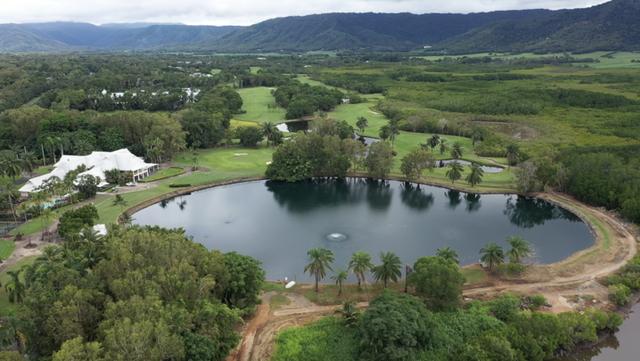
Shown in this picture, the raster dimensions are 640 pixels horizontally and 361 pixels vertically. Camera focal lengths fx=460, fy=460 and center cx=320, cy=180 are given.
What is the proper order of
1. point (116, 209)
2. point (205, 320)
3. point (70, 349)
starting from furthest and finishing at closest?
point (116, 209)
point (205, 320)
point (70, 349)

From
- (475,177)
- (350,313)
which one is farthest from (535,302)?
Result: (475,177)

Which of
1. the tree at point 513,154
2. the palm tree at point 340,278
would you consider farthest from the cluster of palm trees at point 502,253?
the tree at point 513,154

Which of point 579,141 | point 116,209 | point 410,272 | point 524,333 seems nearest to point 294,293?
point 410,272

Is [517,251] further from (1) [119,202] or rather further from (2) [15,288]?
(1) [119,202]

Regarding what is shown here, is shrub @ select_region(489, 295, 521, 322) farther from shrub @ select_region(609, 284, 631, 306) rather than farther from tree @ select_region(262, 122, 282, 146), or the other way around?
tree @ select_region(262, 122, 282, 146)

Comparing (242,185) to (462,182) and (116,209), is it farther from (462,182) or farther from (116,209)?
(462,182)

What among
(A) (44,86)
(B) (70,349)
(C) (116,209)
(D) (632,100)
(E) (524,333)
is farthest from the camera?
(A) (44,86)

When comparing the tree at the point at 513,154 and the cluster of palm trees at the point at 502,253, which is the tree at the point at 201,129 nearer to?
the tree at the point at 513,154
